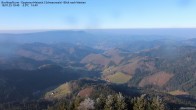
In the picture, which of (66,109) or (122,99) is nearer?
(122,99)

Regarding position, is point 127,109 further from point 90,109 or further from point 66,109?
point 66,109

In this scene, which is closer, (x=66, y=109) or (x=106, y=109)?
(x=106, y=109)

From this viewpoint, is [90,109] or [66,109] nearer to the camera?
[90,109]

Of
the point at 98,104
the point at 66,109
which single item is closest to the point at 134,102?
the point at 98,104

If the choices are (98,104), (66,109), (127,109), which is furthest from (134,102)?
(66,109)

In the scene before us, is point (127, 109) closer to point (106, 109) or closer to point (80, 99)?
point (106, 109)

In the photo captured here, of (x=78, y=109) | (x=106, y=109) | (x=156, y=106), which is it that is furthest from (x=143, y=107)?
(x=78, y=109)

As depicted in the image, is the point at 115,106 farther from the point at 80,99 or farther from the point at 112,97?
the point at 80,99
